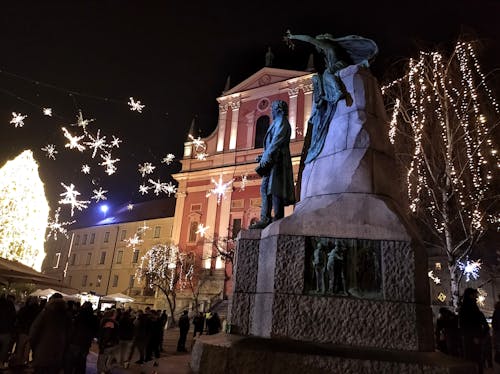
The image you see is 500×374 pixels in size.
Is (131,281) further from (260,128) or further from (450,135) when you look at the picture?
(450,135)

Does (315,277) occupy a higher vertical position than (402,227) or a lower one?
lower

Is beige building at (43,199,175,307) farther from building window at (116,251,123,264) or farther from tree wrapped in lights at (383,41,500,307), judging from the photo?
tree wrapped in lights at (383,41,500,307)

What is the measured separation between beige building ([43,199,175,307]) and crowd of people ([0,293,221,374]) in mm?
28539

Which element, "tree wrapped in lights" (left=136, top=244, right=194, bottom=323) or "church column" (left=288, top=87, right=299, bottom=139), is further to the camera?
"church column" (left=288, top=87, right=299, bottom=139)

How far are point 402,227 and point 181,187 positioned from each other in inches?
1261

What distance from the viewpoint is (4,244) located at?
60.3ft

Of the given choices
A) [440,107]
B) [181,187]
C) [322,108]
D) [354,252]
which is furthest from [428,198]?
[181,187]

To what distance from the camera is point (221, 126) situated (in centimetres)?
3575

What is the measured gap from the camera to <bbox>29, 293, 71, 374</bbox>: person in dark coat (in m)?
5.07

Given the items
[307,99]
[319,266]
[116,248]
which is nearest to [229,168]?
[307,99]

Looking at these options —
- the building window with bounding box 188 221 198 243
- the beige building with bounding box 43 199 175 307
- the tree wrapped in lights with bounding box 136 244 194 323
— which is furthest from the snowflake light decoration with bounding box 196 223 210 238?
the beige building with bounding box 43 199 175 307

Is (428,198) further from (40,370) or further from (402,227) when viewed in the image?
(40,370)

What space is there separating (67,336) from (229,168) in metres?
27.7

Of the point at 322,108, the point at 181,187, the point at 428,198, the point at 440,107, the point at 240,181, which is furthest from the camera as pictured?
the point at 181,187
